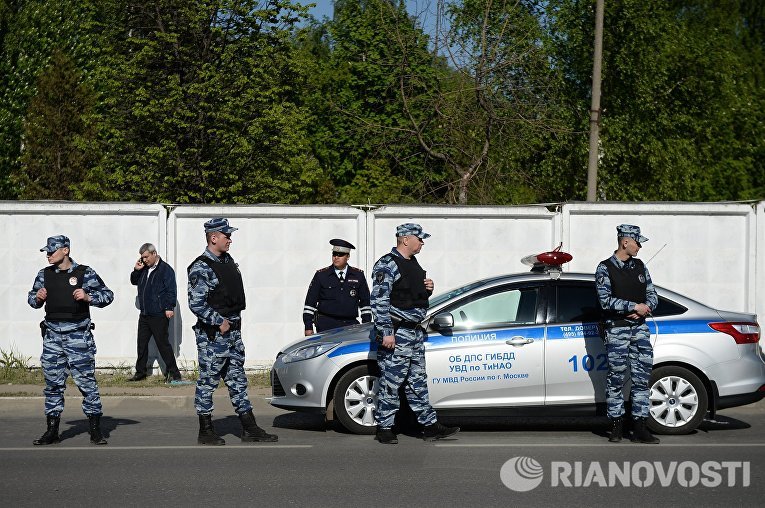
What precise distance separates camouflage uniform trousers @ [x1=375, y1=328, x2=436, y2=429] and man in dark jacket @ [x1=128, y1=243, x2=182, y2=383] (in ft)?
15.0

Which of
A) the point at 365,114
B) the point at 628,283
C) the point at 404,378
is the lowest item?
the point at 404,378

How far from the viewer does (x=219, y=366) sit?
28.5 ft

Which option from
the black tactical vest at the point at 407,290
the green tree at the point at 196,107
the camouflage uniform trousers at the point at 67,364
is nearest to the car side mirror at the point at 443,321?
the black tactical vest at the point at 407,290

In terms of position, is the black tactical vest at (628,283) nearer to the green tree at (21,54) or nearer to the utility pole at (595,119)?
the utility pole at (595,119)

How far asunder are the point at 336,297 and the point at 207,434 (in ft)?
8.66

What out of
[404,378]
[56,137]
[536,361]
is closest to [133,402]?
[404,378]

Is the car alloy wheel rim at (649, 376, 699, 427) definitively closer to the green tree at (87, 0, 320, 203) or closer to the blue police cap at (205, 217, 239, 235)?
the blue police cap at (205, 217, 239, 235)

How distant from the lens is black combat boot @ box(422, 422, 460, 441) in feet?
29.8

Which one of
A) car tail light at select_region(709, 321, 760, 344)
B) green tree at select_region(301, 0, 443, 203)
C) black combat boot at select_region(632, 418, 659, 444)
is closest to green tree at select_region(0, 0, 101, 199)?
green tree at select_region(301, 0, 443, 203)

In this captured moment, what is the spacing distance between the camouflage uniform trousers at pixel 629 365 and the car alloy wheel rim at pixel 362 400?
2.16 m

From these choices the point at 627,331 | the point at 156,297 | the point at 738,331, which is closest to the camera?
the point at 627,331

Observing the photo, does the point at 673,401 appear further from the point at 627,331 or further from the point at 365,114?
the point at 365,114

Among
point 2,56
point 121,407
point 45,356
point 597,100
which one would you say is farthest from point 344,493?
point 2,56

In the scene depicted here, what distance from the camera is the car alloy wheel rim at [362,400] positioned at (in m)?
9.44
